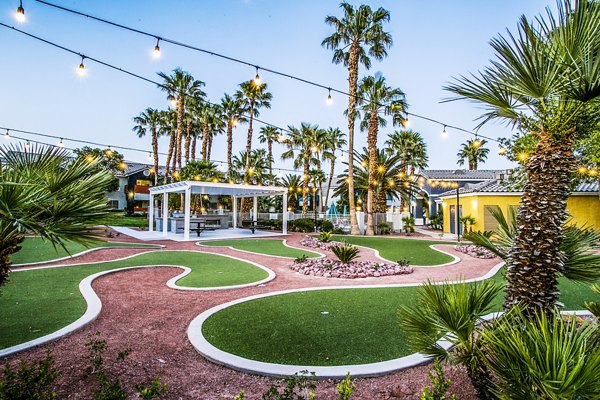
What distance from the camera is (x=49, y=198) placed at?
2793mm

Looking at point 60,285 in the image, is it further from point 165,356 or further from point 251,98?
point 251,98

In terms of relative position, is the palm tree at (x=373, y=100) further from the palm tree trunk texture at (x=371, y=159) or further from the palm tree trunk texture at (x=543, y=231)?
the palm tree trunk texture at (x=543, y=231)

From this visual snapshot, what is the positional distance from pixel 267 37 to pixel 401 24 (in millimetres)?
6282

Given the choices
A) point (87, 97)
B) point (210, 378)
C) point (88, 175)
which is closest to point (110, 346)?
point (210, 378)

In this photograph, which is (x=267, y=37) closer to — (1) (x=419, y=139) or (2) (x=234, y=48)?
(2) (x=234, y=48)

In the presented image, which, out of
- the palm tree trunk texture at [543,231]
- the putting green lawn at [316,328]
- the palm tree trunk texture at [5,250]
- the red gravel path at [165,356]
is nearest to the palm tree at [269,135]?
the red gravel path at [165,356]

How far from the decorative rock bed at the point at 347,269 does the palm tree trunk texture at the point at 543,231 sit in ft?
19.8

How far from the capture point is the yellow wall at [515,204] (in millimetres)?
18172

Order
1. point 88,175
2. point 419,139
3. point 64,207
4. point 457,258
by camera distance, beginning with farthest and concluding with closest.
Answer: point 419,139 < point 457,258 < point 88,175 < point 64,207

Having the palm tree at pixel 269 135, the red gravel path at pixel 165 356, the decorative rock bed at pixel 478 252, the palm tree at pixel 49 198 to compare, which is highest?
the palm tree at pixel 269 135

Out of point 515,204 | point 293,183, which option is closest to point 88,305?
point 515,204

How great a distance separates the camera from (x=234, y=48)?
14.2 meters

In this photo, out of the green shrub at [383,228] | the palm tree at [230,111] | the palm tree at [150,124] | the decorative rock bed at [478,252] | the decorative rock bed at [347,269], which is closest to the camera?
the decorative rock bed at [347,269]

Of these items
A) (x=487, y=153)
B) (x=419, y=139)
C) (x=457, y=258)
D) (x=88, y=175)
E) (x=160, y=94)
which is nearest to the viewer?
(x=88, y=175)
